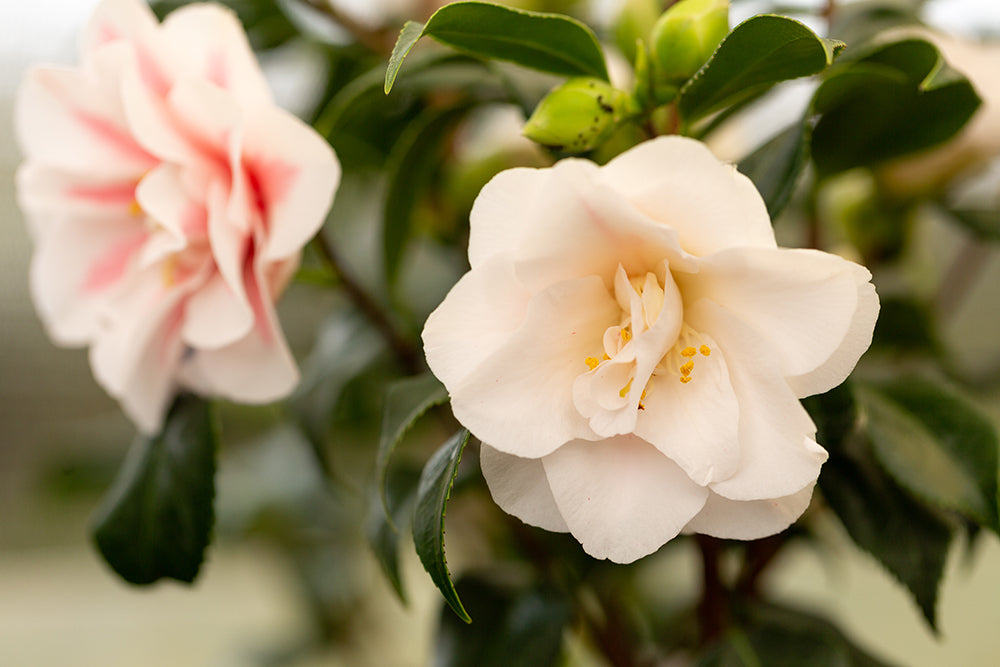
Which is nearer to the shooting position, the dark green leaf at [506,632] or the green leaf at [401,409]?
the green leaf at [401,409]

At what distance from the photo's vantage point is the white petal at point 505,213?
304 mm

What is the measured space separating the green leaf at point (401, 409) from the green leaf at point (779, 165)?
177 mm

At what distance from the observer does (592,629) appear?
0.60 m

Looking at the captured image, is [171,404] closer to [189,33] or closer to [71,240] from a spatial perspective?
[71,240]

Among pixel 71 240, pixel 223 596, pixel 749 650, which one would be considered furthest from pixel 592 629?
pixel 223 596

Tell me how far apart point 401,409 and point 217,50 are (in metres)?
0.22

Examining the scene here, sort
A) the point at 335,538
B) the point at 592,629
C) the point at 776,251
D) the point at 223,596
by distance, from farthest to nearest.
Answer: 1. the point at 223,596
2. the point at 335,538
3. the point at 592,629
4. the point at 776,251

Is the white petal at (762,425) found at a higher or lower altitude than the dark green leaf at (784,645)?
higher

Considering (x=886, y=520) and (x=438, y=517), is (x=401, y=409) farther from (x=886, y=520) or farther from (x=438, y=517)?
(x=886, y=520)

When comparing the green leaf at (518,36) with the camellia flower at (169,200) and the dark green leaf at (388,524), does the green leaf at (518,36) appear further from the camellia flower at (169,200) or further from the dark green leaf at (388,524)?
the dark green leaf at (388,524)

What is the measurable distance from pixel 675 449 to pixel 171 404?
349mm

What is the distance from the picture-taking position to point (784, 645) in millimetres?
484

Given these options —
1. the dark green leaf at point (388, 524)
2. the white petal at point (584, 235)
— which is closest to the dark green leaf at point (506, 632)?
the dark green leaf at point (388, 524)

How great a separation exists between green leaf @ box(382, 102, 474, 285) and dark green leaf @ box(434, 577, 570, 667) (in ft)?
0.80
